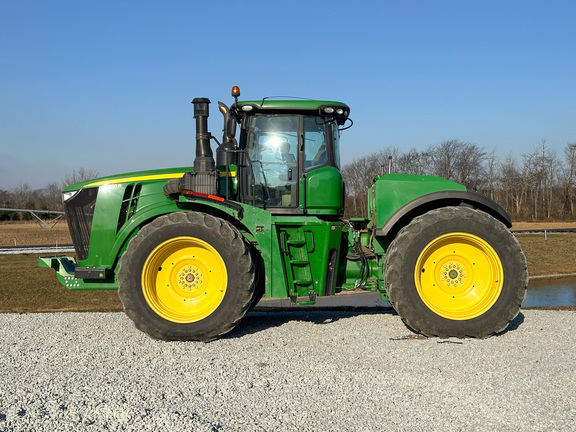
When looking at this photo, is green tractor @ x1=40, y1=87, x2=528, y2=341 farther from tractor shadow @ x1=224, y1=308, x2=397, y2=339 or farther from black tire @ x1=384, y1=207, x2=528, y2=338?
tractor shadow @ x1=224, y1=308, x2=397, y2=339

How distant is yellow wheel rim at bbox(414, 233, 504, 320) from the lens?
639 centimetres

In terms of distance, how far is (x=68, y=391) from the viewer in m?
4.23

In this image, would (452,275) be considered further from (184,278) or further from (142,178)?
(142,178)

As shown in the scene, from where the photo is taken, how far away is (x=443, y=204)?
684cm

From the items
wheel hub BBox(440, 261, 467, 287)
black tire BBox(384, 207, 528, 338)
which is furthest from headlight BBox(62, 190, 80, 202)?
wheel hub BBox(440, 261, 467, 287)

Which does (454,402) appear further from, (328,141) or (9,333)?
(9,333)

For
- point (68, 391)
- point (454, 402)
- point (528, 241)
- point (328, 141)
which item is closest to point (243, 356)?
point (68, 391)

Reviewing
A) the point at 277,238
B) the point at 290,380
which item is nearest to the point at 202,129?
the point at 277,238

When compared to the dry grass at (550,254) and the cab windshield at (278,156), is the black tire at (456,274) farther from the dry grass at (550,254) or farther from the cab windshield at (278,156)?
the dry grass at (550,254)

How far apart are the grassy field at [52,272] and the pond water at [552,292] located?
248cm

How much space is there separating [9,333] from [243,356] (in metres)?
3.35

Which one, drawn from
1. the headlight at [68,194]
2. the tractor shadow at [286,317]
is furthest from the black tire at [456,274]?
the headlight at [68,194]

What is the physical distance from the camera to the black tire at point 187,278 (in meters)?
6.09

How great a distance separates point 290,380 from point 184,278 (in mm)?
2284
